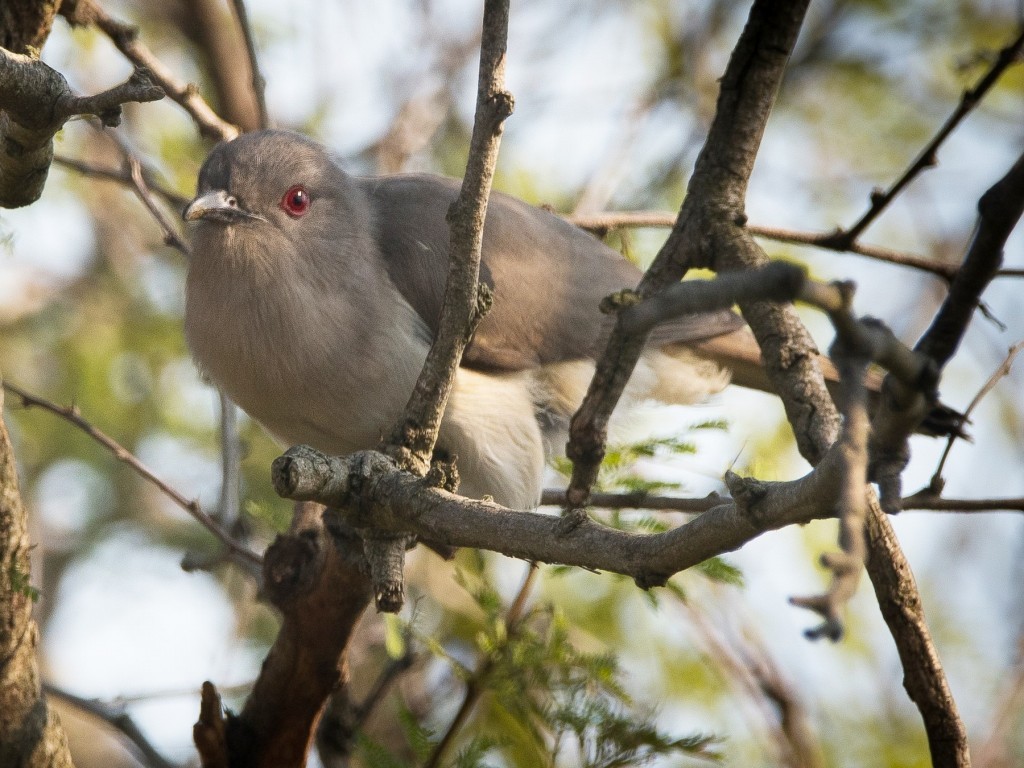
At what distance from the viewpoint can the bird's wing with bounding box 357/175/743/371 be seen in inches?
170

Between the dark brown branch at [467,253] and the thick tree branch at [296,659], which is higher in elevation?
the dark brown branch at [467,253]

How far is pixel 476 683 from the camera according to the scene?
14.1ft

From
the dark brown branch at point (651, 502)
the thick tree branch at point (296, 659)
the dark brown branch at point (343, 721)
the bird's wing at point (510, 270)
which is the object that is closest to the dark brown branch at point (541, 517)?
the thick tree branch at point (296, 659)

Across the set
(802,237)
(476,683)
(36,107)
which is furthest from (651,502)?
(36,107)

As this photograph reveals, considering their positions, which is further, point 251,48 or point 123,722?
point 251,48

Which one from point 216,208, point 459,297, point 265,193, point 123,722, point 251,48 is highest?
point 251,48

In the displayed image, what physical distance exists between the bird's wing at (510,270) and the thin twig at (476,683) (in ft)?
2.94

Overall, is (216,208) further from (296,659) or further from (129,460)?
(296,659)

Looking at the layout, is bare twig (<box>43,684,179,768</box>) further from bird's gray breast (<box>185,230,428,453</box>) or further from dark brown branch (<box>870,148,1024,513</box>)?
dark brown branch (<box>870,148,1024,513</box>)

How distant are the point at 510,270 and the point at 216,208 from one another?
45.4 inches

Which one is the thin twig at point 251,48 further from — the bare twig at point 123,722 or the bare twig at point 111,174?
the bare twig at point 123,722

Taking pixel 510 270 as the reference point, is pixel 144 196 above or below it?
below

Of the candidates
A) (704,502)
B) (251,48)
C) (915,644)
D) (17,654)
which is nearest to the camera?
(915,644)

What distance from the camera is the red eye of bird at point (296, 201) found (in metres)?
4.33
